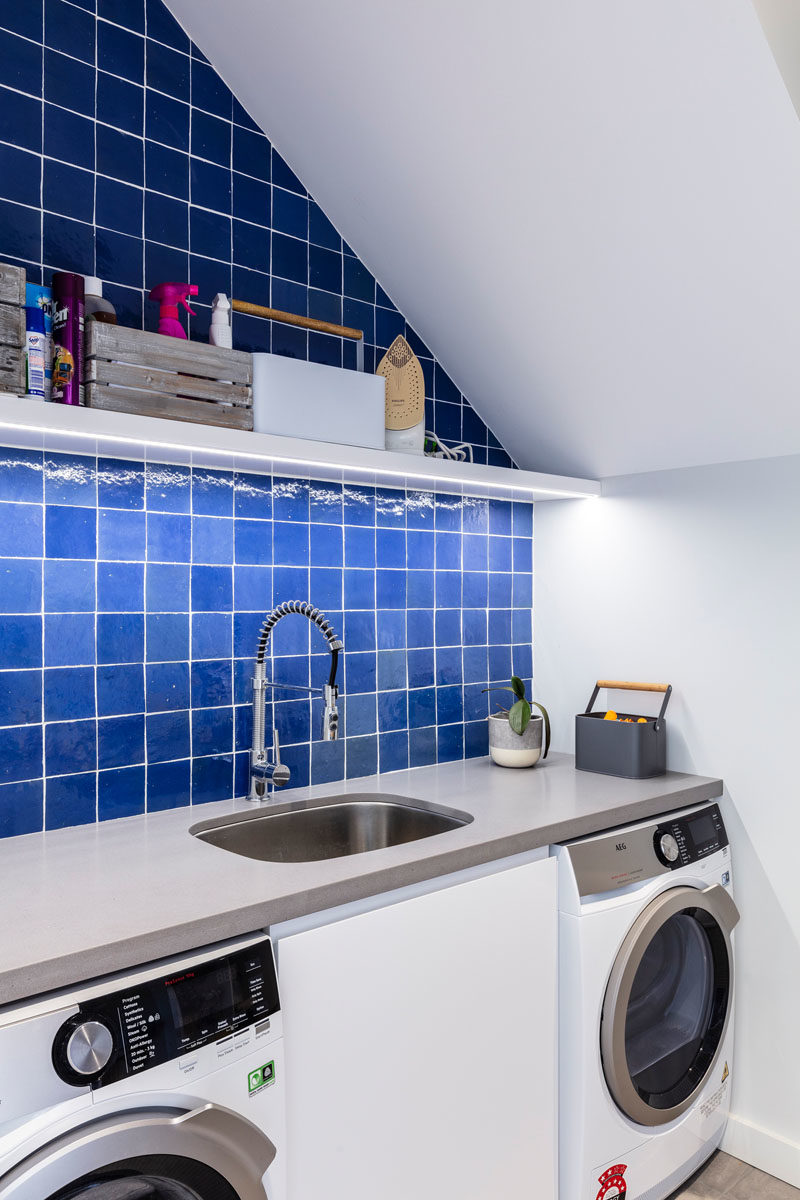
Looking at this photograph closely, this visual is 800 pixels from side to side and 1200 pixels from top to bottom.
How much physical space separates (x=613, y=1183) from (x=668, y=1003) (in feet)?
1.41

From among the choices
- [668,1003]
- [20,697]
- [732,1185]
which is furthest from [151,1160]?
[732,1185]

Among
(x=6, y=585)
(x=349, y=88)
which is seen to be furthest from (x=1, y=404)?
(x=349, y=88)

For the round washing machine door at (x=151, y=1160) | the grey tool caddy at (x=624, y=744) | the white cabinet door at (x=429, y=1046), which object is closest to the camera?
the round washing machine door at (x=151, y=1160)

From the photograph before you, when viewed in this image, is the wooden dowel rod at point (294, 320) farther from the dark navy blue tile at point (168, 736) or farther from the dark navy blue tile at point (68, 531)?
the dark navy blue tile at point (168, 736)

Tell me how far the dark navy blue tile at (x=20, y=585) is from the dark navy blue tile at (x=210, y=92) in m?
1.18

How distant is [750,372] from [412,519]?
96 centimetres

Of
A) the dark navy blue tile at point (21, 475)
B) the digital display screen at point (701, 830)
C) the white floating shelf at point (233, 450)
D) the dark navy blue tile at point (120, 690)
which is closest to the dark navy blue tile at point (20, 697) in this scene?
the dark navy blue tile at point (120, 690)

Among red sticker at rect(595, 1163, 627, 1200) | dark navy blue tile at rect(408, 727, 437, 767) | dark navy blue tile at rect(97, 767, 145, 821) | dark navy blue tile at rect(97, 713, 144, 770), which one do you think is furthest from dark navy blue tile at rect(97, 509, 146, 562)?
red sticker at rect(595, 1163, 627, 1200)

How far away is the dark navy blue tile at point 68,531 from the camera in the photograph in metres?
1.79

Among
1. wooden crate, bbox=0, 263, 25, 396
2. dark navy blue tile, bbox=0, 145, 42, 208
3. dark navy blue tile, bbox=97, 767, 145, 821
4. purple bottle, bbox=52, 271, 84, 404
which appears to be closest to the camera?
wooden crate, bbox=0, 263, 25, 396

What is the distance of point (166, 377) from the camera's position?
1747mm

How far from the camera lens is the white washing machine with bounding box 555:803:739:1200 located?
1.87 metres

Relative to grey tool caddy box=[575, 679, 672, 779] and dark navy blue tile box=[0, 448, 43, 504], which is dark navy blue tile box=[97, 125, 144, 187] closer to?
dark navy blue tile box=[0, 448, 43, 504]

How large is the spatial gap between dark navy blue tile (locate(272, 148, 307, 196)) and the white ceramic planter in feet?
5.05
